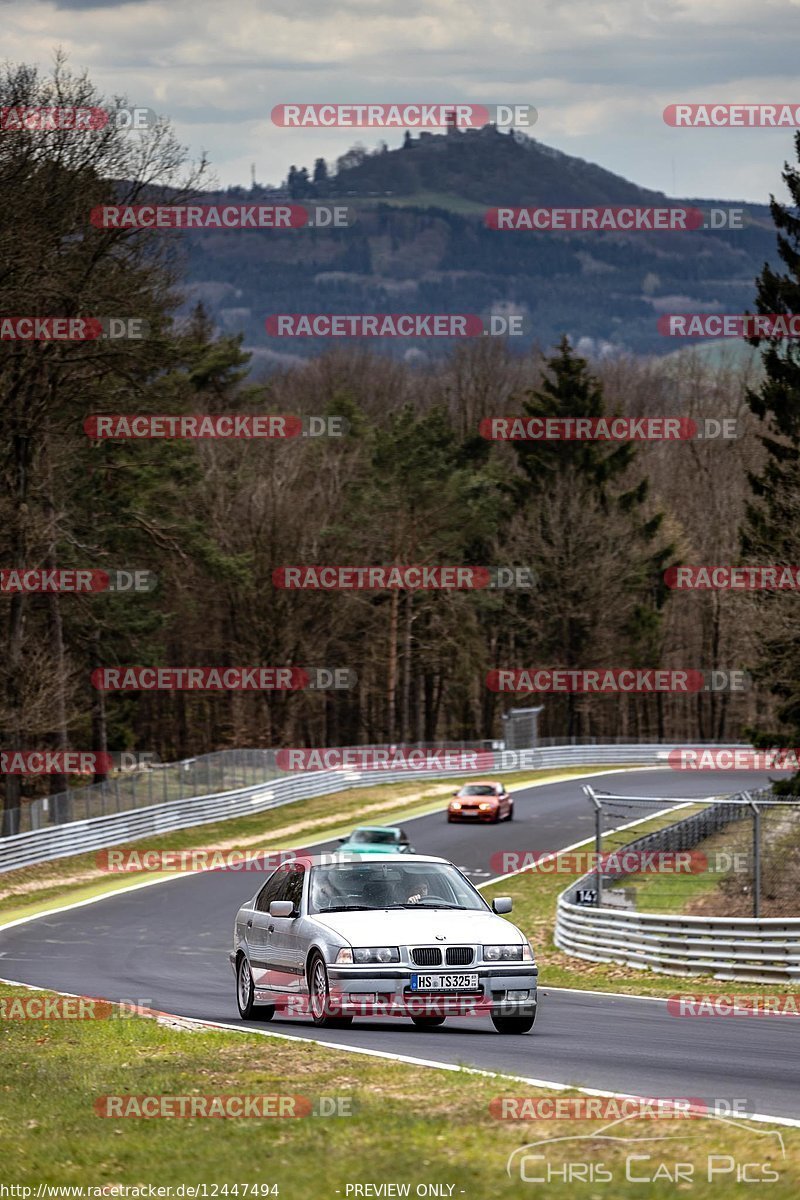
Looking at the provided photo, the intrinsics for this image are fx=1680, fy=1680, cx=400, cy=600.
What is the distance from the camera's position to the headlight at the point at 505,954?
13.5m

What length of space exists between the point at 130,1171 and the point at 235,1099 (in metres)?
1.68

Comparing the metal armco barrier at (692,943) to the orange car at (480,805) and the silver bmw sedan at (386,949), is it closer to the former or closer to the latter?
the silver bmw sedan at (386,949)

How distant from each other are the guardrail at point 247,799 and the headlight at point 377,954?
26.3 metres

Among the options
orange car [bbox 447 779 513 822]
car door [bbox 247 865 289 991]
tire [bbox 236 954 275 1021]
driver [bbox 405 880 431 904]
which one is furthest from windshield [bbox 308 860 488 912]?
orange car [bbox 447 779 513 822]

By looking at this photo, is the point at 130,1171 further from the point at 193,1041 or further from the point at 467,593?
the point at 467,593

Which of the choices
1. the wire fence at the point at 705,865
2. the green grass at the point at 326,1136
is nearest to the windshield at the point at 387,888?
the green grass at the point at 326,1136

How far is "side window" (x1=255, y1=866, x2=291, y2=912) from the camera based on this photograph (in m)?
15.2

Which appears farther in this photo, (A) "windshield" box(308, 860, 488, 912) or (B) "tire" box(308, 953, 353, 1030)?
(A) "windshield" box(308, 860, 488, 912)

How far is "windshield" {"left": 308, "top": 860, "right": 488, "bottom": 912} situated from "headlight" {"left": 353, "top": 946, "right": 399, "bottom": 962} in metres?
0.86

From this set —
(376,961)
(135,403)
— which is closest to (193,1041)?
(376,961)

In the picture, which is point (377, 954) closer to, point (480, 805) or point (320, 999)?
point (320, 999)

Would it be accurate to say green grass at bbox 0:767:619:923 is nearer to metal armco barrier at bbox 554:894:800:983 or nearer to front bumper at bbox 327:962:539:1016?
metal armco barrier at bbox 554:894:800:983

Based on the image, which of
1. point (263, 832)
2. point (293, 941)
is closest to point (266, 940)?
point (293, 941)

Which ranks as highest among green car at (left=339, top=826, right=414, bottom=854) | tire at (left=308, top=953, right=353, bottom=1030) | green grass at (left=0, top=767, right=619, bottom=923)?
tire at (left=308, top=953, right=353, bottom=1030)
